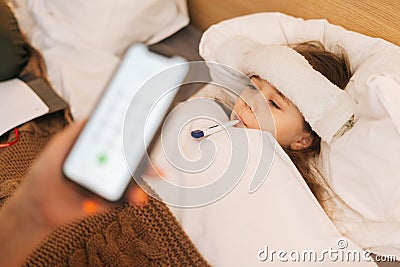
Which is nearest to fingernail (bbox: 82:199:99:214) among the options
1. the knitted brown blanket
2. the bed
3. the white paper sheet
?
the knitted brown blanket

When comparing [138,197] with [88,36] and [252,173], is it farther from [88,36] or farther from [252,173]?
[88,36]

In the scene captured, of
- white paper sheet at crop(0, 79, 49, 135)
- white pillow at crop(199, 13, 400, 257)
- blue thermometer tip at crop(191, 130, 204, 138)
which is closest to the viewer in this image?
white pillow at crop(199, 13, 400, 257)

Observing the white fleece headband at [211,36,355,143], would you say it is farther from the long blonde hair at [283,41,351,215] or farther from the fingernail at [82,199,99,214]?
the fingernail at [82,199,99,214]

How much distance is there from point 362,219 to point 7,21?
0.80 m

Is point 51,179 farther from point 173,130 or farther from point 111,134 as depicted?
point 173,130

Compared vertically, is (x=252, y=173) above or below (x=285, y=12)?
below

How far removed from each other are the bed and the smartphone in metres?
0.07

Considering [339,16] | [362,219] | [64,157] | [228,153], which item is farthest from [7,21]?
[362,219]

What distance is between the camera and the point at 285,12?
3.42 feet

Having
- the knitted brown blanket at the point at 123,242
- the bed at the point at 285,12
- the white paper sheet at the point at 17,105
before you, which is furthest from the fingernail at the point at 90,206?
the white paper sheet at the point at 17,105

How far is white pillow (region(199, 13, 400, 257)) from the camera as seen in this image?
28.9 inches

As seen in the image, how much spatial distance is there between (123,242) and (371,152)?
1.29ft

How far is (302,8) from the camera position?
3.30 ft

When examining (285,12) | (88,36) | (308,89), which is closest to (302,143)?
(308,89)
